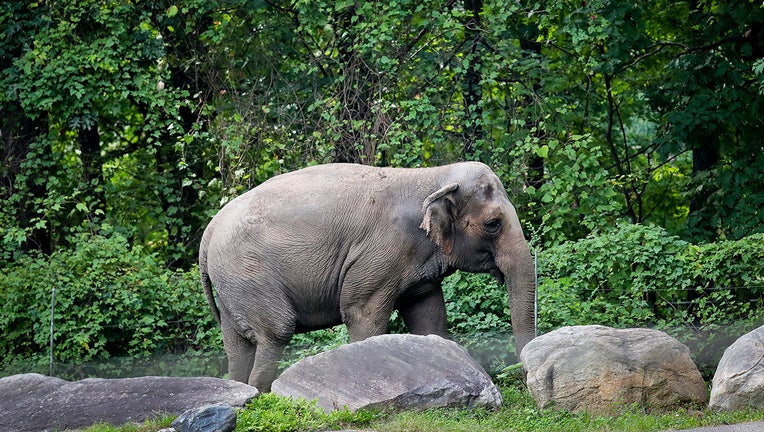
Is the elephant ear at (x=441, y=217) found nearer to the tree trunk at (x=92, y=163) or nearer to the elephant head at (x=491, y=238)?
the elephant head at (x=491, y=238)

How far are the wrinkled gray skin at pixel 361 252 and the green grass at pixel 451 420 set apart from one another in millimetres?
1835

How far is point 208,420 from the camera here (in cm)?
914

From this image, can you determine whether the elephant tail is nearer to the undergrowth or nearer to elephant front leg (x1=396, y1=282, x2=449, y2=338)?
elephant front leg (x1=396, y1=282, x2=449, y2=338)

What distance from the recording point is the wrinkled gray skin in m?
11.4

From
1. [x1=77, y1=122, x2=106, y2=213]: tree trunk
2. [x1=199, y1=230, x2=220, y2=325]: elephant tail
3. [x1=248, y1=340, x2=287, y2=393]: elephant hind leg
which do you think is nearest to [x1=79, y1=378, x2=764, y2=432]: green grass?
[x1=248, y1=340, x2=287, y2=393]: elephant hind leg

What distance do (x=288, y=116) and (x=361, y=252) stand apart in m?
7.18

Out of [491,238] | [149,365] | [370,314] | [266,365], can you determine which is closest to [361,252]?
[370,314]

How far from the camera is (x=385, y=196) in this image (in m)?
11.7

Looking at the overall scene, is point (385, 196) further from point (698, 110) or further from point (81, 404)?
point (698, 110)

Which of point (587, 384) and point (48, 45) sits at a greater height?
point (48, 45)

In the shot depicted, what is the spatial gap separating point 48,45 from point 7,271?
12.9 feet

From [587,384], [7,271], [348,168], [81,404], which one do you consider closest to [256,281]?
[348,168]

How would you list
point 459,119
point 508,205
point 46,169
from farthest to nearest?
1. point 46,169
2. point 459,119
3. point 508,205

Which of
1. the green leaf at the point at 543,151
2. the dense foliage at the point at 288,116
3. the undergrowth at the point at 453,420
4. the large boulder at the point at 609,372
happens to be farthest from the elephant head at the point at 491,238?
the green leaf at the point at 543,151
